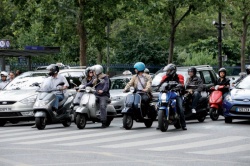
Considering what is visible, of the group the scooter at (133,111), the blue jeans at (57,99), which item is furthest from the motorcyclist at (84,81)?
the scooter at (133,111)

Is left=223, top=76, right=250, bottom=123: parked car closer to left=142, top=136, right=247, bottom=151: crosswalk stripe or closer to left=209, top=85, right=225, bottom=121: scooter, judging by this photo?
left=209, top=85, right=225, bottom=121: scooter

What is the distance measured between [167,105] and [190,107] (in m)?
3.62

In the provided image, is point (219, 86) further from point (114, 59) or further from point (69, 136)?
point (114, 59)

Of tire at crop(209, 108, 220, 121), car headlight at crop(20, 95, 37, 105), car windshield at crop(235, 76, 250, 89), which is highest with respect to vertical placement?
car windshield at crop(235, 76, 250, 89)

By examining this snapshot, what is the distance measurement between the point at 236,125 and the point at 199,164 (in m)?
9.27

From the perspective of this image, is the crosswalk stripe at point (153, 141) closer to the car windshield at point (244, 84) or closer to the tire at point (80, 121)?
the tire at point (80, 121)

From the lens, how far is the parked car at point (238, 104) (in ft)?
68.9

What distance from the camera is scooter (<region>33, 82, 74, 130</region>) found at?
66.3 ft

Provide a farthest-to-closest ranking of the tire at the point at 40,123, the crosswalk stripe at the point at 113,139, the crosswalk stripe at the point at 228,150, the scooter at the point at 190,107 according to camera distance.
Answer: the scooter at the point at 190,107 → the tire at the point at 40,123 → the crosswalk stripe at the point at 113,139 → the crosswalk stripe at the point at 228,150

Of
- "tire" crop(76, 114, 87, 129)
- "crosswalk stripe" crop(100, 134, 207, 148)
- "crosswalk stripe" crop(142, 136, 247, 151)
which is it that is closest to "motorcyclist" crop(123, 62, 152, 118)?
"tire" crop(76, 114, 87, 129)

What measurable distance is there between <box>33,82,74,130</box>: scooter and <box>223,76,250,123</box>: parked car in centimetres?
425

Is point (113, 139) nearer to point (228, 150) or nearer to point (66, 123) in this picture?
point (228, 150)

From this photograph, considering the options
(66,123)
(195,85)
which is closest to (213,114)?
(195,85)

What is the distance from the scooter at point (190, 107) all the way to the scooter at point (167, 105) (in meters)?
2.83
